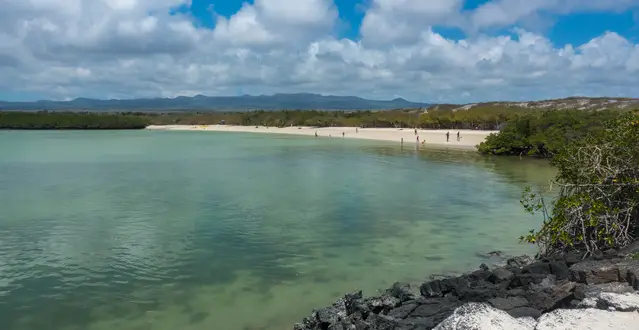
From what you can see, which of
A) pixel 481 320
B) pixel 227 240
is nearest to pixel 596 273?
pixel 481 320

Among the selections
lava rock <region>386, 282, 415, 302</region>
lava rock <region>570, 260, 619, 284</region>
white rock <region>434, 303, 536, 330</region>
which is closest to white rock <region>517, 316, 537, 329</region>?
white rock <region>434, 303, 536, 330</region>

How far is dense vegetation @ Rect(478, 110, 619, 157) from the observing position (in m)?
36.8

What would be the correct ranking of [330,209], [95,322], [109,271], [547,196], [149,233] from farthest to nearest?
[547,196], [330,209], [149,233], [109,271], [95,322]

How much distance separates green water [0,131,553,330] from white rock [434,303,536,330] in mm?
3643

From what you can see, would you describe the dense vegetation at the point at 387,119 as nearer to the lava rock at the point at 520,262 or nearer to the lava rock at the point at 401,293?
the lava rock at the point at 520,262

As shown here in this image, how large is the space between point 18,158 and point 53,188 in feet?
64.6

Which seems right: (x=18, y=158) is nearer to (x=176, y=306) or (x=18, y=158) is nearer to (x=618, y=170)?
(x=176, y=306)

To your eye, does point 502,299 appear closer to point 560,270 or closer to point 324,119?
point 560,270

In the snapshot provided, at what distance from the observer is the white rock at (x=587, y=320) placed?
6.21 metres

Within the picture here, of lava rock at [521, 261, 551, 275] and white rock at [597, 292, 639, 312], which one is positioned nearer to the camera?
white rock at [597, 292, 639, 312]

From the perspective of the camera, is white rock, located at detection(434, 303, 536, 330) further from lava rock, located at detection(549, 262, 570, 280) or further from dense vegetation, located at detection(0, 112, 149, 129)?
dense vegetation, located at detection(0, 112, 149, 129)

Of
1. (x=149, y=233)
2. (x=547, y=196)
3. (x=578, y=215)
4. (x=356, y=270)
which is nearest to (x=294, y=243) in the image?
(x=356, y=270)

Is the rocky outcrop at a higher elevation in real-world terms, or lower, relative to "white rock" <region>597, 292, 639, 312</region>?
lower

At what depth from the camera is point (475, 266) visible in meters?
12.4
